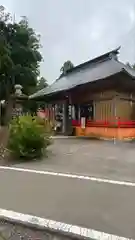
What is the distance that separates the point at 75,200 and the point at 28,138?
12.0ft

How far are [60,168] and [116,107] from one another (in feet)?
23.5

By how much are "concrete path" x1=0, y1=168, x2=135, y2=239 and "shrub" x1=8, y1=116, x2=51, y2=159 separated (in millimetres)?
1881

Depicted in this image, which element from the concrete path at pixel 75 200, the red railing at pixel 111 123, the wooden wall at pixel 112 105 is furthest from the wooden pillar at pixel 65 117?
the concrete path at pixel 75 200

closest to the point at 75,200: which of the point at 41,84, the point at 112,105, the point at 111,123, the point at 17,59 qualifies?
the point at 111,123

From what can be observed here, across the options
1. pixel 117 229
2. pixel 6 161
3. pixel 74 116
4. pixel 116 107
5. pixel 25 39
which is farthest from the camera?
pixel 25 39

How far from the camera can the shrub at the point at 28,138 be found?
7383 mm

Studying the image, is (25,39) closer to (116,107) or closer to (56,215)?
(116,107)

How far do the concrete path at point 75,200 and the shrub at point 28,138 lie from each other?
1.88m

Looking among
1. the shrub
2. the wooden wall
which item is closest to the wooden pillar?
the wooden wall

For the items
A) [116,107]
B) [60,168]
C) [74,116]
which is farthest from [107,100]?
[60,168]

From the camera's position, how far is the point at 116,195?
4.23 metres

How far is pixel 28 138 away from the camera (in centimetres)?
737

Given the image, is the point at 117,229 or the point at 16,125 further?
the point at 16,125

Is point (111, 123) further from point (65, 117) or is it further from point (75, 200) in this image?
point (75, 200)
